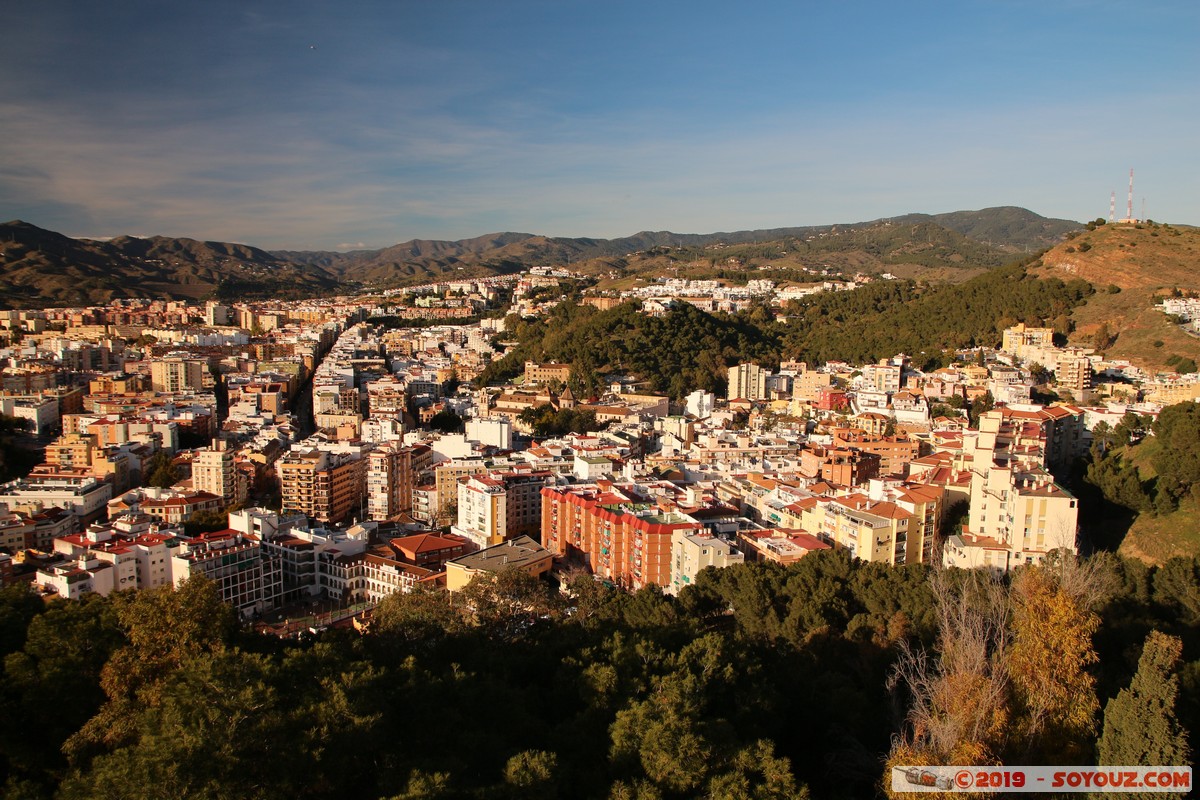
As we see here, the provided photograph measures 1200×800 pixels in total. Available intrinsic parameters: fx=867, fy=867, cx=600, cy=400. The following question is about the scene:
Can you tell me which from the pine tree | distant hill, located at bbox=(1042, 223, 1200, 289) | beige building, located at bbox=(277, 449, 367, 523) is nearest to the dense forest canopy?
the pine tree

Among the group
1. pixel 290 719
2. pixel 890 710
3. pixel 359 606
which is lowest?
pixel 359 606

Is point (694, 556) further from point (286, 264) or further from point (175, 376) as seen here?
point (286, 264)

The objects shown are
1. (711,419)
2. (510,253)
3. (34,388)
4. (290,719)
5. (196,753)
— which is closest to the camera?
(196,753)

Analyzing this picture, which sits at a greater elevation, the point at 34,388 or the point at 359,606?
the point at 34,388

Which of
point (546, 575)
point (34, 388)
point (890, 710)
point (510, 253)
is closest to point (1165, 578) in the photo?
point (890, 710)

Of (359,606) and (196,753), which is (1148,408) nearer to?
(359,606)

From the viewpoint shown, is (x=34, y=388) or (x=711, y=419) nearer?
(x=711, y=419)
